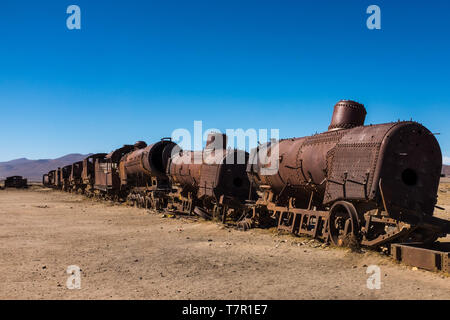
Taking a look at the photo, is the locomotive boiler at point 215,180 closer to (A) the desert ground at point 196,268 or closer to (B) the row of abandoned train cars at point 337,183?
(B) the row of abandoned train cars at point 337,183

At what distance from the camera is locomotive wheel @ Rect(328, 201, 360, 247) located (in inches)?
381

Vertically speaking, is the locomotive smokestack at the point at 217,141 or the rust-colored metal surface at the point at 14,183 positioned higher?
the locomotive smokestack at the point at 217,141

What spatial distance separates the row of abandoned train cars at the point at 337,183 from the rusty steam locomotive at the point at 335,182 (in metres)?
0.02

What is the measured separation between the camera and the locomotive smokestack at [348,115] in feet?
40.6

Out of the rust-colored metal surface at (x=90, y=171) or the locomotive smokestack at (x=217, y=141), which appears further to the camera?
the rust-colored metal surface at (x=90, y=171)

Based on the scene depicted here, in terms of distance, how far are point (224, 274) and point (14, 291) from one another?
152 inches

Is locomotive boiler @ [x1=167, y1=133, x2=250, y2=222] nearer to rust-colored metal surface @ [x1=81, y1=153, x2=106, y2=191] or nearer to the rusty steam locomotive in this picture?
the rusty steam locomotive

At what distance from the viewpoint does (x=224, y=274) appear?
800cm

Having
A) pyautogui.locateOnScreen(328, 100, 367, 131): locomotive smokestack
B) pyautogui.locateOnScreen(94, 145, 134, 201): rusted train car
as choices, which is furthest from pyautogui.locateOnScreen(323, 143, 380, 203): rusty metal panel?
pyautogui.locateOnScreen(94, 145, 134, 201): rusted train car

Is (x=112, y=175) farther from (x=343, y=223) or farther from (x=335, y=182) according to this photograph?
(x=335, y=182)

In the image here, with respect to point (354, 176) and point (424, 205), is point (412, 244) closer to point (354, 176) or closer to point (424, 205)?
point (424, 205)

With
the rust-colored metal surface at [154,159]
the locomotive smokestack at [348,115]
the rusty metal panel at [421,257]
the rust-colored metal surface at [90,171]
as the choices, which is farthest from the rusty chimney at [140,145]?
the rusty metal panel at [421,257]

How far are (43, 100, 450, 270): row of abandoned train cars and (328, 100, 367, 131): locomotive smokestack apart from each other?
0.03m
